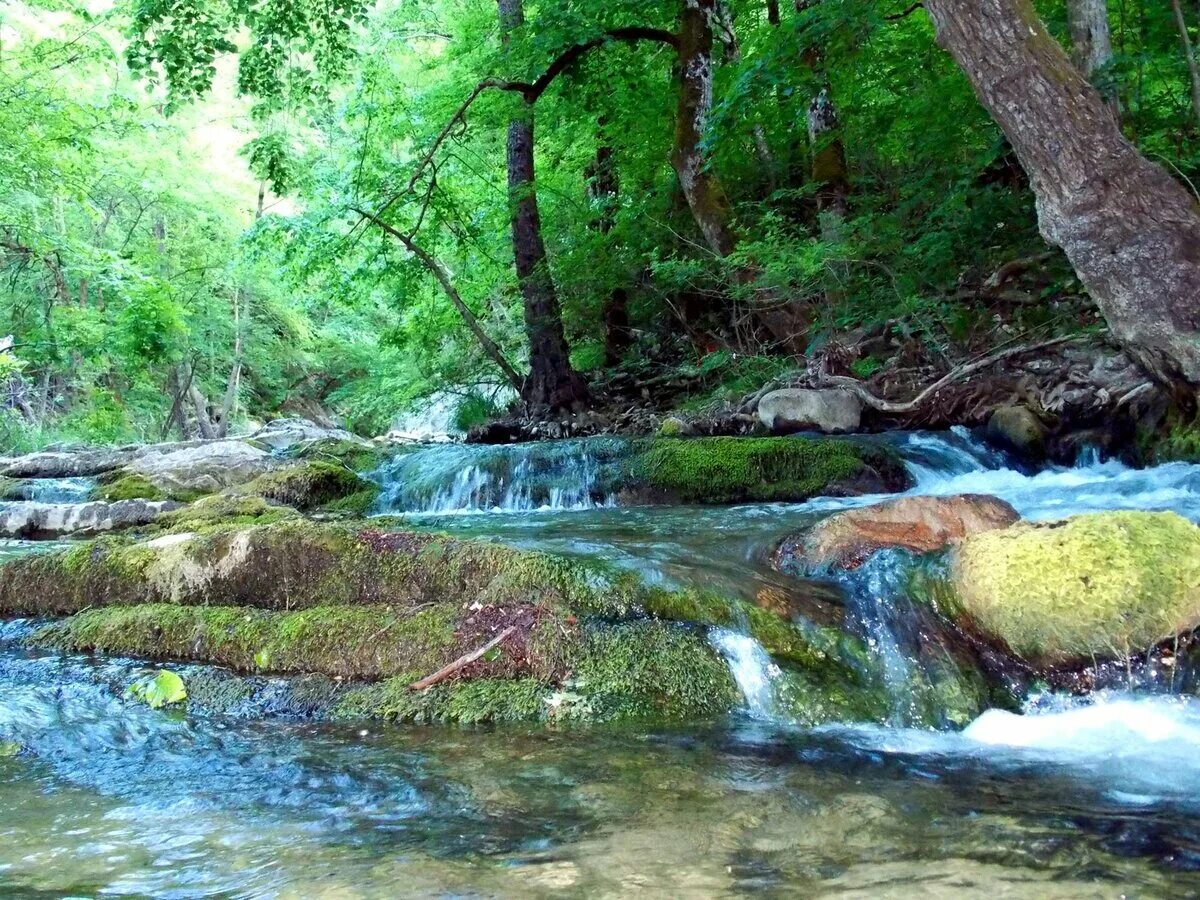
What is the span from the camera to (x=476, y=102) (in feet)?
40.1

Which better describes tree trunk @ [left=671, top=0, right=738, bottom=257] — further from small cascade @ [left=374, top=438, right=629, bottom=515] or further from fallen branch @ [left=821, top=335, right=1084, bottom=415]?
small cascade @ [left=374, top=438, right=629, bottom=515]

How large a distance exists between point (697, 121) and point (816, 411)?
16.0ft

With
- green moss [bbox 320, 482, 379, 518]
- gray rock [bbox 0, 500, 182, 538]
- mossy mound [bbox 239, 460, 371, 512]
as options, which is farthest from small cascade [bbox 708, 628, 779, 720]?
gray rock [bbox 0, 500, 182, 538]

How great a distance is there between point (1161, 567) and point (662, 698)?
222cm

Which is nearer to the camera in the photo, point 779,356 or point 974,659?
point 974,659

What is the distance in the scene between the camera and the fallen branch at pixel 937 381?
8.27 meters

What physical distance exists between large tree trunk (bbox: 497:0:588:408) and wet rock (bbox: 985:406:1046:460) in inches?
243

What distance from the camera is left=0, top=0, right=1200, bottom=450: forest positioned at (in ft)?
19.6

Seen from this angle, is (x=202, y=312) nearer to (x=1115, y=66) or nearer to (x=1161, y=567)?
(x=1115, y=66)

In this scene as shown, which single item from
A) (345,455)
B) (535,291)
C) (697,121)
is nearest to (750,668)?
(345,455)

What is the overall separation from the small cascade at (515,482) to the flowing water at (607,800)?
4.61 m

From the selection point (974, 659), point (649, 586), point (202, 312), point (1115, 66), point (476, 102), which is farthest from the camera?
point (202, 312)

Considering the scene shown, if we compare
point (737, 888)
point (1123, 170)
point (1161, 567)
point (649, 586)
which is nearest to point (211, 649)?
point (649, 586)

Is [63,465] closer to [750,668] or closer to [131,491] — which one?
[131,491]
